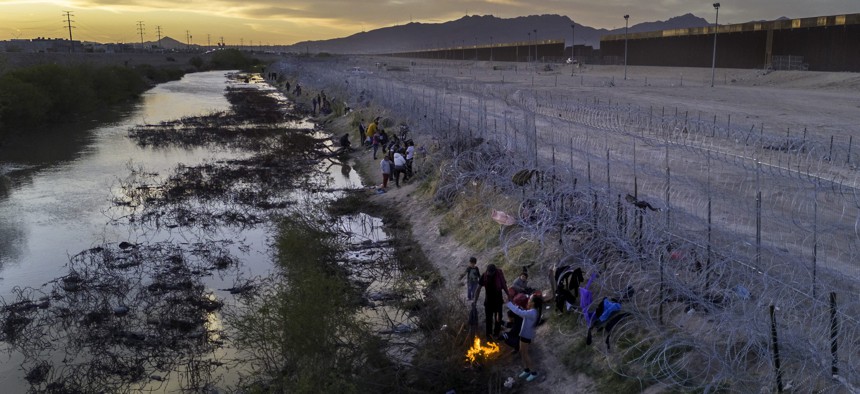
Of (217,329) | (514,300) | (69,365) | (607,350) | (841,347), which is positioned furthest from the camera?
(217,329)

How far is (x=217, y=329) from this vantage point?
11148 mm

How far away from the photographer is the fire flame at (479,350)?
9.05m

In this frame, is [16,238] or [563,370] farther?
[16,238]

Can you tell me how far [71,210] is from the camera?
20.0 meters

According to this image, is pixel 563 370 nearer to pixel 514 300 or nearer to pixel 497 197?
pixel 514 300

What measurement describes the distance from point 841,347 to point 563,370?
3.32m

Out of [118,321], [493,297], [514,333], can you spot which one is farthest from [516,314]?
[118,321]

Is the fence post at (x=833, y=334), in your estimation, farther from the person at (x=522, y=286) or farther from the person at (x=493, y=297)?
the person at (x=493, y=297)

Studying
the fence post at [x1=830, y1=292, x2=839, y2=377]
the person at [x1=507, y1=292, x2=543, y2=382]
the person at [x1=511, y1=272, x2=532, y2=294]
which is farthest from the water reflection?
the fence post at [x1=830, y1=292, x2=839, y2=377]

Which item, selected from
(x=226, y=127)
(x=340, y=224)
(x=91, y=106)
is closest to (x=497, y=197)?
(x=340, y=224)

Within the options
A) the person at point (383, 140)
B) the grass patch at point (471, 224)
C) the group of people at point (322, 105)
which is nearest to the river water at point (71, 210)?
the person at point (383, 140)

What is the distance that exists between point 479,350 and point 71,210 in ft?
52.9

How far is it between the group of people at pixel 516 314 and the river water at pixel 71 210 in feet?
13.2

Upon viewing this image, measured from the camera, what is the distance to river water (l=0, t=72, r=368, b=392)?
14.1 m
